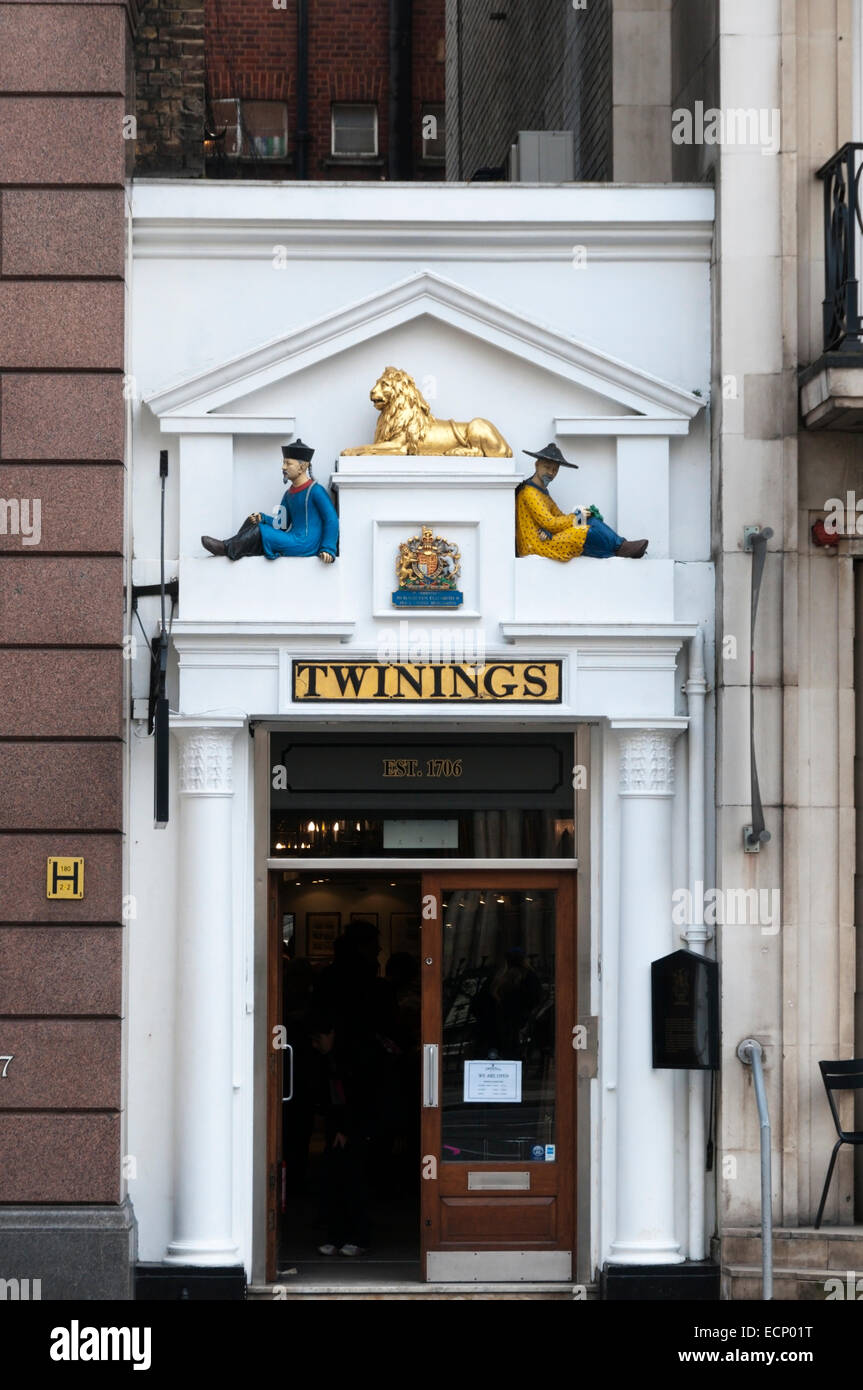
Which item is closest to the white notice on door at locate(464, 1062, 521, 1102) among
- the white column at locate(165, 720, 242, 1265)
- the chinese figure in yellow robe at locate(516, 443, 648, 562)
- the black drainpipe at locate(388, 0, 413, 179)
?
the white column at locate(165, 720, 242, 1265)

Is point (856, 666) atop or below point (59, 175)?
below

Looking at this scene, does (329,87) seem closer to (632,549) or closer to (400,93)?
(400,93)

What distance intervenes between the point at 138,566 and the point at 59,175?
243 cm

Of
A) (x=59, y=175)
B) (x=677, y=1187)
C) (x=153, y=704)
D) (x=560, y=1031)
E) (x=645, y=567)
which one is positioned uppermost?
(x=59, y=175)

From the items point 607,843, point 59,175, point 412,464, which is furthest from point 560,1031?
point 59,175

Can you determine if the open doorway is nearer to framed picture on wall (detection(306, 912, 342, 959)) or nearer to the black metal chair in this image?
framed picture on wall (detection(306, 912, 342, 959))

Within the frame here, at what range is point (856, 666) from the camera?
10961 millimetres

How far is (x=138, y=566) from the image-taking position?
10898 millimetres

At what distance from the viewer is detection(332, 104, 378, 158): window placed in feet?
86.4

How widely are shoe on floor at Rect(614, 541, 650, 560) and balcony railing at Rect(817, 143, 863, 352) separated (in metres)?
1.64

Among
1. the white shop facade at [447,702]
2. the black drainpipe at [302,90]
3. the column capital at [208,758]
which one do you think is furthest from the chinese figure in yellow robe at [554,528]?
the black drainpipe at [302,90]

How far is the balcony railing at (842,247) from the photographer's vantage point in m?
10.4

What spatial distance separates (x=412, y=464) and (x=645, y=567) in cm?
158

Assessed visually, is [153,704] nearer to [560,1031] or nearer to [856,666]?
[560,1031]
